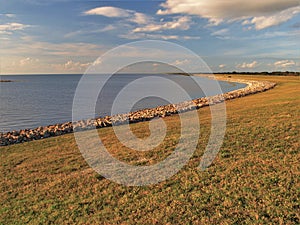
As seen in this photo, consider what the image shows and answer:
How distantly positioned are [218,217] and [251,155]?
199 inches

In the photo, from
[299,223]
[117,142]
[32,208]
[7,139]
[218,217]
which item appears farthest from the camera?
[7,139]

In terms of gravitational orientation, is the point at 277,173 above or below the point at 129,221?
above

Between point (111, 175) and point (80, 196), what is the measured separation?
189cm

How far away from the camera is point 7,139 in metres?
19.7

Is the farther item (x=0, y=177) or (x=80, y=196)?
(x=0, y=177)

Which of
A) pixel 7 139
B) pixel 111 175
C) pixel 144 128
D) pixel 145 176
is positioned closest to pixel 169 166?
pixel 145 176

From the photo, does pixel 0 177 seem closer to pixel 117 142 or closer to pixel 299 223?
pixel 117 142

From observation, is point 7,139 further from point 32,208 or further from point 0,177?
point 32,208

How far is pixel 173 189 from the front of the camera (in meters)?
9.09

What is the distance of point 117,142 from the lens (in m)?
16.5

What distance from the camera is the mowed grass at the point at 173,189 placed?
746cm

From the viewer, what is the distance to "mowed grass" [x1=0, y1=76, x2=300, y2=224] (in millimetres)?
7457

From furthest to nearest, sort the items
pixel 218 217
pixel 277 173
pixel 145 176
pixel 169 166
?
pixel 169 166, pixel 145 176, pixel 277 173, pixel 218 217

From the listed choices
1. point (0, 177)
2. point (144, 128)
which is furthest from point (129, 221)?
point (144, 128)
